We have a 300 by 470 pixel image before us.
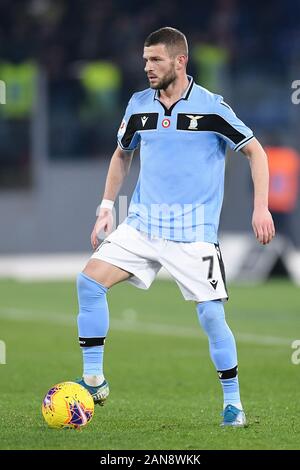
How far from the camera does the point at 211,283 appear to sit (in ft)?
24.5

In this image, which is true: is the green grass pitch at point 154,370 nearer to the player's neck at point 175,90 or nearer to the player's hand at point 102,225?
the player's hand at point 102,225

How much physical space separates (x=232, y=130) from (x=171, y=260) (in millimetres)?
837

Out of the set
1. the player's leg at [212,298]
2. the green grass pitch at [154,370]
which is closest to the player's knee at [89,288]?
the player's leg at [212,298]

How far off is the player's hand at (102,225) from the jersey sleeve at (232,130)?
883mm

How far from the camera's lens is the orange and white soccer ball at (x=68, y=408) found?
7.29m

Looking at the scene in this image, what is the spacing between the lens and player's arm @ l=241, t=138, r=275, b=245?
7.29 m

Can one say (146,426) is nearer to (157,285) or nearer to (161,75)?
(161,75)

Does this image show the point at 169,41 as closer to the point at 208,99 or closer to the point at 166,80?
the point at 166,80

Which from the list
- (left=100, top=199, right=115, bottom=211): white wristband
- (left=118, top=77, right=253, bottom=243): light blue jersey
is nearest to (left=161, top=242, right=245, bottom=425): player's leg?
(left=118, top=77, right=253, bottom=243): light blue jersey

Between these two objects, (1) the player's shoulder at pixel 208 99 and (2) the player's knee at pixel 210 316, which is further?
(1) the player's shoulder at pixel 208 99

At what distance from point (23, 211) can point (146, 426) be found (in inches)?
701

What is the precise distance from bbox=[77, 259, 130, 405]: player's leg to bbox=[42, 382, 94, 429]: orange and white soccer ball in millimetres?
261

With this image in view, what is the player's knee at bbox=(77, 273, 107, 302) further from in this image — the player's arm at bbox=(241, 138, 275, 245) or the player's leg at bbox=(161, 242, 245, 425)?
the player's arm at bbox=(241, 138, 275, 245)
